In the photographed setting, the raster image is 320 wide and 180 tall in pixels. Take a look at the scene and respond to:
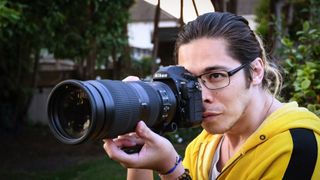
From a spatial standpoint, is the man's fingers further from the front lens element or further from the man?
the front lens element

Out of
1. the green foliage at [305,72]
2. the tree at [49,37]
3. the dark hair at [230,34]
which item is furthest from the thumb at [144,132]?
the tree at [49,37]

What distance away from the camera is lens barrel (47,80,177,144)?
4.84 feet

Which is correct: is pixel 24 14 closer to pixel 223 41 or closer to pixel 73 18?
pixel 73 18

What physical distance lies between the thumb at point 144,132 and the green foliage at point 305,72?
1.65 meters

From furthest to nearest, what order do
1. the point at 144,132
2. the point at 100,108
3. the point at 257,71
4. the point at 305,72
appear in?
1. the point at 305,72
2. the point at 257,71
3. the point at 144,132
4. the point at 100,108

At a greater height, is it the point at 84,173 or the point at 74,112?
the point at 74,112

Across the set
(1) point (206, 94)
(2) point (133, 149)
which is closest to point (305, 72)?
(1) point (206, 94)

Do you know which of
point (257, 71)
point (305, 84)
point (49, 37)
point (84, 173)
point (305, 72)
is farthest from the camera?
point (49, 37)

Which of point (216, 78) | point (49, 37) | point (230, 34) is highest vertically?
point (49, 37)

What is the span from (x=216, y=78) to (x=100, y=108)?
18.6 inches

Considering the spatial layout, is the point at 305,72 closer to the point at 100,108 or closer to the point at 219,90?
the point at 219,90

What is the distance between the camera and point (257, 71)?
1.83 metres

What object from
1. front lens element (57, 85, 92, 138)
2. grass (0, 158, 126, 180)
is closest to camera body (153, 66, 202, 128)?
front lens element (57, 85, 92, 138)

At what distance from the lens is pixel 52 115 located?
1629 mm
